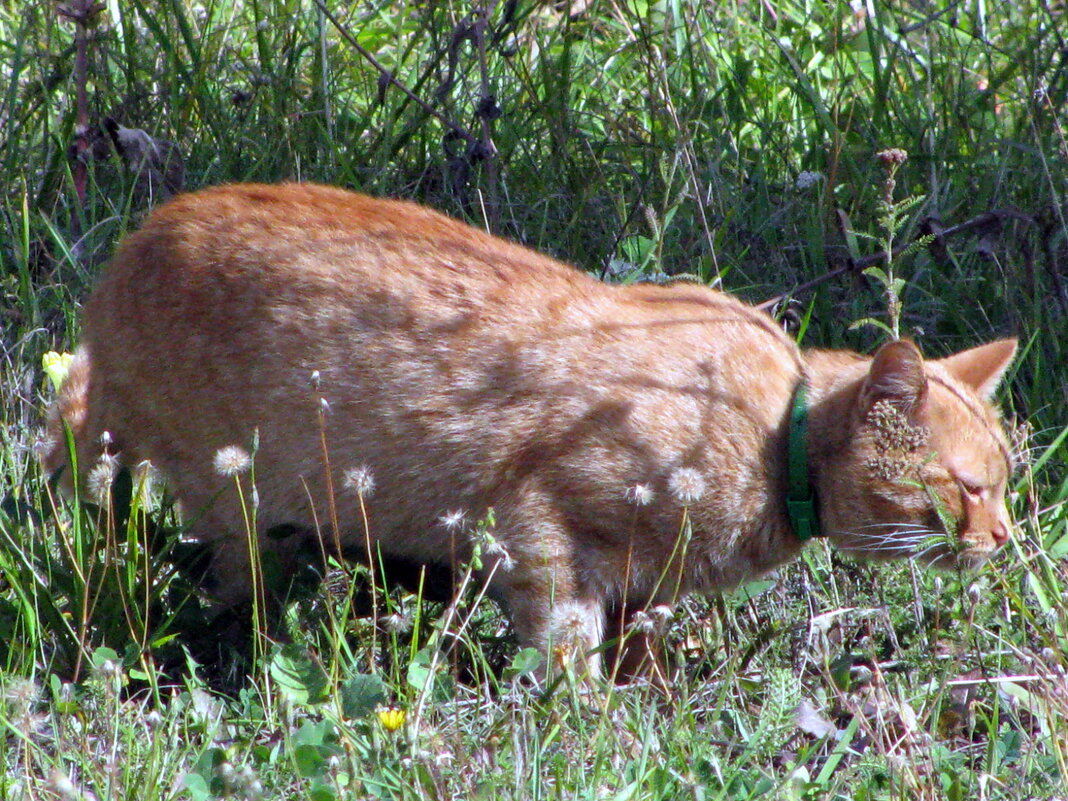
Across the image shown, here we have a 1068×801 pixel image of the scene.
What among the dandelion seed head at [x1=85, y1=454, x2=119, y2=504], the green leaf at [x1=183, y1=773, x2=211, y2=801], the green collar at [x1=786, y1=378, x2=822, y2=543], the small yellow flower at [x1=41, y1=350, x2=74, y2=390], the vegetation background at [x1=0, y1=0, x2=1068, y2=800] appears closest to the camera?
the green leaf at [x1=183, y1=773, x2=211, y2=801]

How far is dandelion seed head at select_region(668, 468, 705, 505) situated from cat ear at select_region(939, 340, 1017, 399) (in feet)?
2.40

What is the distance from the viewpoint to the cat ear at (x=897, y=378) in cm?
275

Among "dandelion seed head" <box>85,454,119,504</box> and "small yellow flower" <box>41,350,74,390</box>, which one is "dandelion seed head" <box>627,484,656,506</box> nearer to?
"dandelion seed head" <box>85,454,119,504</box>

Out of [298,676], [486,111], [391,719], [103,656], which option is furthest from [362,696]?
[486,111]

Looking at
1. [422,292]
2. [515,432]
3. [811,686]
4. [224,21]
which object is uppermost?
[224,21]

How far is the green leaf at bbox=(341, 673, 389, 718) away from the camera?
2570mm

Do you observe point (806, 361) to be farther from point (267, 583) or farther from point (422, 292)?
point (267, 583)

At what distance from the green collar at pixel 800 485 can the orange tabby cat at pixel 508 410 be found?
2cm

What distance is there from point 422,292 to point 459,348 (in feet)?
0.56

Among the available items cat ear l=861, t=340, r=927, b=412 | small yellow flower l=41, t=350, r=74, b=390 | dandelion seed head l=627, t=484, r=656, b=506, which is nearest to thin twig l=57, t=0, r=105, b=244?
small yellow flower l=41, t=350, r=74, b=390

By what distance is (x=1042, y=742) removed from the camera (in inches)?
102

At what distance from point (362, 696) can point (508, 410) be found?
0.75 meters

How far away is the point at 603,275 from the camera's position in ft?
14.1

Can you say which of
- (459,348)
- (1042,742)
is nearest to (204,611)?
(459,348)
